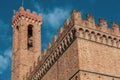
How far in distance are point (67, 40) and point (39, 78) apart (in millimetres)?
7199

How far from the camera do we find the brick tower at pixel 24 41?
129 feet

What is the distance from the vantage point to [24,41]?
40.6 meters

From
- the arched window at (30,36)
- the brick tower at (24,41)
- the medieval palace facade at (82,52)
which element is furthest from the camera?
the arched window at (30,36)

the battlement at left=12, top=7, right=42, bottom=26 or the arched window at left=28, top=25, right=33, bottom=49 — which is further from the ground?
the battlement at left=12, top=7, right=42, bottom=26

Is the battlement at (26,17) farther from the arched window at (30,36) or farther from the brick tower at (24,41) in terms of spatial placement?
the arched window at (30,36)

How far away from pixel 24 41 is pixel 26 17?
3.81 metres

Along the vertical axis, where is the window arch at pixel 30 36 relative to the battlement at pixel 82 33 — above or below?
above

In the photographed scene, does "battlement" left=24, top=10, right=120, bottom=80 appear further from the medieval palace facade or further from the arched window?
the arched window

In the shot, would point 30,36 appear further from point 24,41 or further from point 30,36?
point 24,41

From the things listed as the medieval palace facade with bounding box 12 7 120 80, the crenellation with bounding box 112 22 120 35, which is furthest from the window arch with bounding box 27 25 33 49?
the crenellation with bounding box 112 22 120 35

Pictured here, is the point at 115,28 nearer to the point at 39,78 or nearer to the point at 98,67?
the point at 98,67

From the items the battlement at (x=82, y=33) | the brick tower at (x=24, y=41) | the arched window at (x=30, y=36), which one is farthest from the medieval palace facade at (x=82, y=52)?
the arched window at (x=30, y=36)

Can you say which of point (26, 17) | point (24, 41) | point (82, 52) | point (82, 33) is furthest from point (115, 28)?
point (26, 17)

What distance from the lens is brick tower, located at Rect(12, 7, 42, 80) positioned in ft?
129
